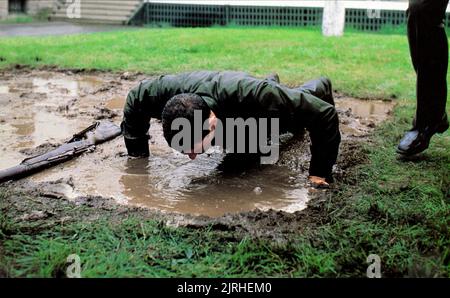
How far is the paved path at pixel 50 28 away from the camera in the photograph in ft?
47.7

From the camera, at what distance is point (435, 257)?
2799 millimetres

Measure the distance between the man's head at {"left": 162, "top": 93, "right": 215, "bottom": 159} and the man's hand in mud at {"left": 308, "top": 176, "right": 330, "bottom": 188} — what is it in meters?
0.82

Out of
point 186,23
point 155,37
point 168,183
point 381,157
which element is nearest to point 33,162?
point 168,183

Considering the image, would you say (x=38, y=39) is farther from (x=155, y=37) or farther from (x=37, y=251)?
(x=37, y=251)

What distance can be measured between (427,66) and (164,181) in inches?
81.1

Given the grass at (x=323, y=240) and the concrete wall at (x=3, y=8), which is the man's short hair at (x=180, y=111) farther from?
the concrete wall at (x=3, y=8)

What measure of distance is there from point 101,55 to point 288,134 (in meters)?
5.78

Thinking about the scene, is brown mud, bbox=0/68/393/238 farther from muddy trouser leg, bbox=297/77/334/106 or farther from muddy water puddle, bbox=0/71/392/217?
muddy trouser leg, bbox=297/77/334/106

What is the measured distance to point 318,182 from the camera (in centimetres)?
405

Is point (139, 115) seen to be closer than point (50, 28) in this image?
Yes
